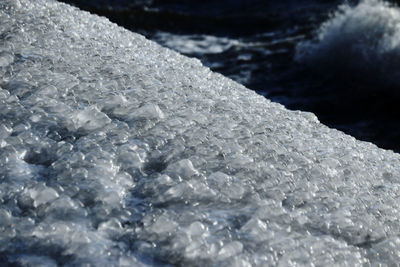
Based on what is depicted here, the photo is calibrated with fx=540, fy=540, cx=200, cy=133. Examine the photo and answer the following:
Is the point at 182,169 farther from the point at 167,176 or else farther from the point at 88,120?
the point at 88,120

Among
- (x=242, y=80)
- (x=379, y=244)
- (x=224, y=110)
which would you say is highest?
(x=224, y=110)

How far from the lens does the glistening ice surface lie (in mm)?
685

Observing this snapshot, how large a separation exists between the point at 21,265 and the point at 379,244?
488mm

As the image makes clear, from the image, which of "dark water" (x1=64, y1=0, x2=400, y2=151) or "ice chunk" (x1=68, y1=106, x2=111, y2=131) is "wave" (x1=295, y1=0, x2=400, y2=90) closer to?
"dark water" (x1=64, y1=0, x2=400, y2=151)

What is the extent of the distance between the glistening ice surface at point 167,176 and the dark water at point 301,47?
57.7 inches

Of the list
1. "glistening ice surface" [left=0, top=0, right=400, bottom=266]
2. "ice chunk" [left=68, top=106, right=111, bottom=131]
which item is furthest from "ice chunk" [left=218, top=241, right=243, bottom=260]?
"ice chunk" [left=68, top=106, right=111, bottom=131]

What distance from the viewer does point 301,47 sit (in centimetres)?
338

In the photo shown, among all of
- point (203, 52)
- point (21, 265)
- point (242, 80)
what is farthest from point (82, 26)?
point (203, 52)

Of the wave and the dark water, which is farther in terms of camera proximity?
the wave

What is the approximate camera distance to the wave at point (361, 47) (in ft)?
9.11

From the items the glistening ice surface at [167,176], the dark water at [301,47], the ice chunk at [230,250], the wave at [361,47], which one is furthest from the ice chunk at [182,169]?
the wave at [361,47]

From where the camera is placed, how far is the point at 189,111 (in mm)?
1001

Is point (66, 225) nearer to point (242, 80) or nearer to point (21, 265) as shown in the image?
point (21, 265)

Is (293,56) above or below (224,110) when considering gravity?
below
